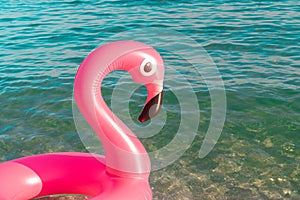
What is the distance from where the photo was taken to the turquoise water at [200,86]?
4945mm

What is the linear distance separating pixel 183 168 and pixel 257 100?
6.75 ft

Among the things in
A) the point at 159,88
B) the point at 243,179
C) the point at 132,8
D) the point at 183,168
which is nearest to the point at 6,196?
the point at 159,88

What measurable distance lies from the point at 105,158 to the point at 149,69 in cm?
91

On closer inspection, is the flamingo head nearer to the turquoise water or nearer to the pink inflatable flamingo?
the pink inflatable flamingo

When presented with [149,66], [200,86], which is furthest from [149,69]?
[200,86]

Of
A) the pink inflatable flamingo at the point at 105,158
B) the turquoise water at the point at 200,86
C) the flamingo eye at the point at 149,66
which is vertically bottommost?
the turquoise water at the point at 200,86

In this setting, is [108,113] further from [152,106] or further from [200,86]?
[200,86]

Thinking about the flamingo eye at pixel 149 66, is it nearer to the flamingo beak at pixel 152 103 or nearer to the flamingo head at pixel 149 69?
the flamingo head at pixel 149 69

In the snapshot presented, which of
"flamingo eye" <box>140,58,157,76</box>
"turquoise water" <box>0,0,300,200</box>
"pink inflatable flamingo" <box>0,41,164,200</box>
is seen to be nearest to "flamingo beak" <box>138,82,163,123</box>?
"pink inflatable flamingo" <box>0,41,164,200</box>

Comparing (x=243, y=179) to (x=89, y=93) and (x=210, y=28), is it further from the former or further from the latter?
(x=210, y=28)

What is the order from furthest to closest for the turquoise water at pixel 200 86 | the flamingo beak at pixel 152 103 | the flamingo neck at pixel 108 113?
the turquoise water at pixel 200 86 → the flamingo beak at pixel 152 103 → the flamingo neck at pixel 108 113

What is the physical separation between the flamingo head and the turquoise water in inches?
49.1

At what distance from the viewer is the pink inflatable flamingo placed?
12.1ft

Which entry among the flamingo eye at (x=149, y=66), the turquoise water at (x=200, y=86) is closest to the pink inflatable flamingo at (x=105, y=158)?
the flamingo eye at (x=149, y=66)
